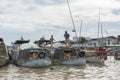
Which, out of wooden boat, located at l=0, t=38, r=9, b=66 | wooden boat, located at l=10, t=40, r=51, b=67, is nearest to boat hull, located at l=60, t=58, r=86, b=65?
wooden boat, located at l=10, t=40, r=51, b=67

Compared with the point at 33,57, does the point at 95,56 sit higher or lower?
lower

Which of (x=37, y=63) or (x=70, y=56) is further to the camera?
(x=70, y=56)

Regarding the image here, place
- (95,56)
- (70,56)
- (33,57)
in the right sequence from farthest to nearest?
1. (95,56)
2. (70,56)
3. (33,57)

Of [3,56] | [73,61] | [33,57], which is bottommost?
[73,61]

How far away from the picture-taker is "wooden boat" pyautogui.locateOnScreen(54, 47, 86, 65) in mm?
25778

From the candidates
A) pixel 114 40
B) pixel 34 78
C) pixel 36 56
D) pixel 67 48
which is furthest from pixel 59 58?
pixel 114 40

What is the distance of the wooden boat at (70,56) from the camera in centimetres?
2578

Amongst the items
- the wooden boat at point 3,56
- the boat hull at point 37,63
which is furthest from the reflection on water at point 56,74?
the wooden boat at point 3,56

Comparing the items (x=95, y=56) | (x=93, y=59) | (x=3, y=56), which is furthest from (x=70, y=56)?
(x=3, y=56)

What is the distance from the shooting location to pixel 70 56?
26.0m

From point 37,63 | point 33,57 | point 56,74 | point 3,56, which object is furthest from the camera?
point 3,56

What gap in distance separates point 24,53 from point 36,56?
37.3 inches

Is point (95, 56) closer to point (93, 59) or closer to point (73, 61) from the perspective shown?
point (93, 59)

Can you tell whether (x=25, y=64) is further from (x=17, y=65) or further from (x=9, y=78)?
(x=9, y=78)
